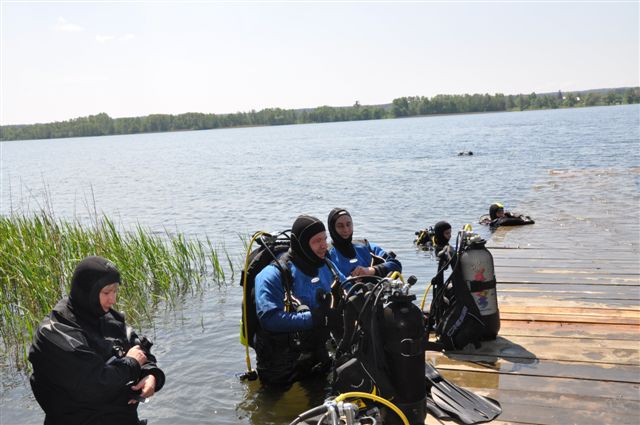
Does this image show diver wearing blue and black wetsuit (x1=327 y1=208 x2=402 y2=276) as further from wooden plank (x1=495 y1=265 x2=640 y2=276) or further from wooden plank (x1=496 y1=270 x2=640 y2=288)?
wooden plank (x1=495 y1=265 x2=640 y2=276)

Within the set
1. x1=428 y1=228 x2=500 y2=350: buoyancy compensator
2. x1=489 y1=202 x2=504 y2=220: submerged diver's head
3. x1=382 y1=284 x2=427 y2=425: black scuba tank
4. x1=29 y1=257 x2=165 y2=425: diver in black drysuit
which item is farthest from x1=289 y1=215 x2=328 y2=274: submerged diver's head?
x1=489 y1=202 x2=504 y2=220: submerged diver's head

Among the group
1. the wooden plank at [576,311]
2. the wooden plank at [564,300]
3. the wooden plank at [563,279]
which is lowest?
the wooden plank at [563,279]

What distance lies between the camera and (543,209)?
48.8ft

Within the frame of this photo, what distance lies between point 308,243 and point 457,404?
5.64 ft

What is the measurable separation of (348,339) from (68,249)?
7.18m

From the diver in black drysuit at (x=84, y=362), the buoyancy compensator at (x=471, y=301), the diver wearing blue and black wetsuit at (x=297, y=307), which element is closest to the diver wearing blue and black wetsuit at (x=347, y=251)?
the diver wearing blue and black wetsuit at (x=297, y=307)

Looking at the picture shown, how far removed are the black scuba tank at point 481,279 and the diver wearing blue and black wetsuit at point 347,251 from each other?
90 cm

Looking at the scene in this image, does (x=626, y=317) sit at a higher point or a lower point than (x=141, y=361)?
lower

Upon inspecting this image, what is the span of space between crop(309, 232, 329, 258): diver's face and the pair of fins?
1.32 m

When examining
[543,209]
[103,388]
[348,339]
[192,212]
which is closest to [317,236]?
[348,339]

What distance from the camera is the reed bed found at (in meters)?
8.14

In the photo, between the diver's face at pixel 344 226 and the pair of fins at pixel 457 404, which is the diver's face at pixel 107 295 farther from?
the diver's face at pixel 344 226

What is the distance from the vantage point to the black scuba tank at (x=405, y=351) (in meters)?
3.76

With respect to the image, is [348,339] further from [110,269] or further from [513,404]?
[110,269]
